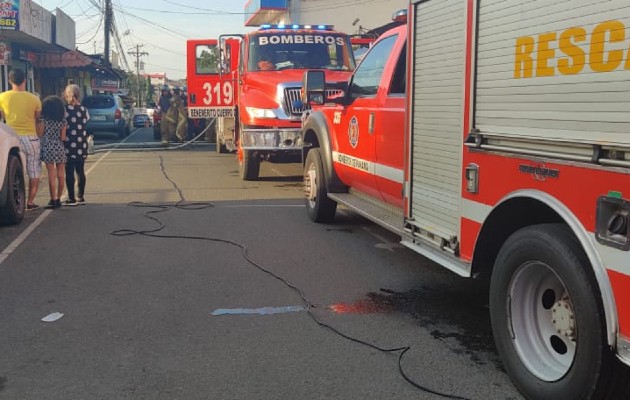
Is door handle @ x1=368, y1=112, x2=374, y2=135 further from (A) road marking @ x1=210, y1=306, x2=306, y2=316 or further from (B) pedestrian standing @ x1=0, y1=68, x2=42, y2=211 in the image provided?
(B) pedestrian standing @ x1=0, y1=68, x2=42, y2=211

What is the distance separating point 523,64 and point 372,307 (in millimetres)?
2400

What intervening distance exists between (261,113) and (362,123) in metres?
5.08

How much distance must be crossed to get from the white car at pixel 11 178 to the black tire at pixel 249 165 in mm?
4397

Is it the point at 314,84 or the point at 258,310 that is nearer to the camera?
the point at 258,310

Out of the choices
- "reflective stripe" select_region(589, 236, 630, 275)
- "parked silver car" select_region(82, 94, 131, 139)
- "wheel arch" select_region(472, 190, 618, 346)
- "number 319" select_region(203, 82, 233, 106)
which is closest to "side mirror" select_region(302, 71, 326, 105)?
"wheel arch" select_region(472, 190, 618, 346)

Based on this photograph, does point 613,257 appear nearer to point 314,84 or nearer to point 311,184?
point 314,84

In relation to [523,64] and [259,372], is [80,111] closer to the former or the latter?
[259,372]

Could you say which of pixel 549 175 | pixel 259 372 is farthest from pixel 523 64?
pixel 259 372

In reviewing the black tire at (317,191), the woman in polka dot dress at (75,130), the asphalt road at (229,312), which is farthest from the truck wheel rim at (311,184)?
the woman in polka dot dress at (75,130)

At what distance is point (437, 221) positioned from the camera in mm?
4773

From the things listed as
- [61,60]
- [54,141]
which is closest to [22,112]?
[54,141]

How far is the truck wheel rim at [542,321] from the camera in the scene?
3.43 meters

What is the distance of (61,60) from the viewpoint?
102 feet

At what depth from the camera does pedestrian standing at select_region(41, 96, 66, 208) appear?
30.6 ft
